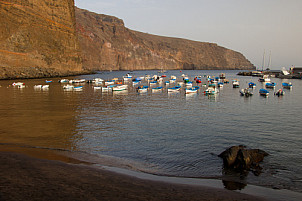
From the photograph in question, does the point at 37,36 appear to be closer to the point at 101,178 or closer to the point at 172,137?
the point at 172,137

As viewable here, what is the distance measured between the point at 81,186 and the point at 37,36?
97960 millimetres

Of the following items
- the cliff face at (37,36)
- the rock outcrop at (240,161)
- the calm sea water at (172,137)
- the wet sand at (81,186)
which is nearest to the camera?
the wet sand at (81,186)

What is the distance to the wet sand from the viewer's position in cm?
800

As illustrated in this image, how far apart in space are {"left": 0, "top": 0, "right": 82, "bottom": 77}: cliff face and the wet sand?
79.3 m

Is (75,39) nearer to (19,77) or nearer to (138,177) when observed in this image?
(19,77)

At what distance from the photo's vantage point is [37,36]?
93.9 metres

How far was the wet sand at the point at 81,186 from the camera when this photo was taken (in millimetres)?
8000

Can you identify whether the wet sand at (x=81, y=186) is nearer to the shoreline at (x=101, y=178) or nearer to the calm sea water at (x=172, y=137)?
the shoreline at (x=101, y=178)

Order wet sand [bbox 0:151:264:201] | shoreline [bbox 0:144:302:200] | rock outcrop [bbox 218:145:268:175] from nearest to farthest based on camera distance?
wet sand [bbox 0:151:264:201] < shoreline [bbox 0:144:302:200] < rock outcrop [bbox 218:145:268:175]

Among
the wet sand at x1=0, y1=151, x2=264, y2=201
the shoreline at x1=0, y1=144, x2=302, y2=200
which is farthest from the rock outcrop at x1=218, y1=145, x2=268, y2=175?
the wet sand at x1=0, y1=151, x2=264, y2=201

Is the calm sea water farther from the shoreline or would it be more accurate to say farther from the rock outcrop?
the shoreline

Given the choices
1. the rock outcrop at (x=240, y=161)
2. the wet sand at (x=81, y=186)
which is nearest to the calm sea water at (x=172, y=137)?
the rock outcrop at (x=240, y=161)

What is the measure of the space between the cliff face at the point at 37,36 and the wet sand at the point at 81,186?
7928cm

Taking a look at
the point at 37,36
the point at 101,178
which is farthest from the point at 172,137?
the point at 37,36
